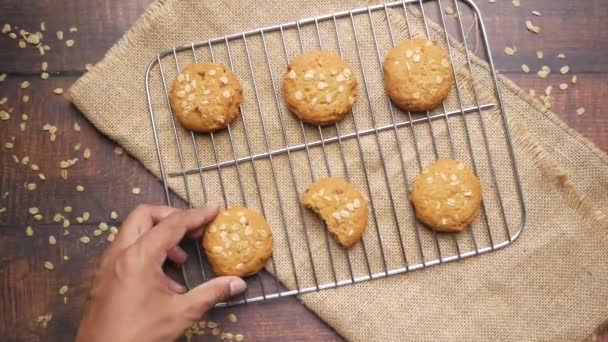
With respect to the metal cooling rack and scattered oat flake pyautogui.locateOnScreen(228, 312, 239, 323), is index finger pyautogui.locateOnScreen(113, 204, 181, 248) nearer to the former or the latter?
the metal cooling rack

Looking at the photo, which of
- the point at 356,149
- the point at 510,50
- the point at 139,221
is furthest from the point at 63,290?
the point at 510,50

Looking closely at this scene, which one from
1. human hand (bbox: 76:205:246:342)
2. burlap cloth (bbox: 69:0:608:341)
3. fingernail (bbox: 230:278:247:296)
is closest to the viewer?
human hand (bbox: 76:205:246:342)

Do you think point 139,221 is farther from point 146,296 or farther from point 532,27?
point 532,27

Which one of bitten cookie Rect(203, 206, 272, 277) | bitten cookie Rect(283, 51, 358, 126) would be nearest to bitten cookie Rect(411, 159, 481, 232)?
bitten cookie Rect(283, 51, 358, 126)

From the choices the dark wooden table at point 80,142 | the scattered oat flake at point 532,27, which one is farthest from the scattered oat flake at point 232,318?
the scattered oat flake at point 532,27

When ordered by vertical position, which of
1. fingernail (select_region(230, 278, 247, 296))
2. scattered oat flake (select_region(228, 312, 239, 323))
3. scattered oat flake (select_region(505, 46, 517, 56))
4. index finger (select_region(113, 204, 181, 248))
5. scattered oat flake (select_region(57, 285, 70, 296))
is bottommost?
scattered oat flake (select_region(228, 312, 239, 323))

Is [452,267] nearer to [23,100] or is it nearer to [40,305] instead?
[40,305]

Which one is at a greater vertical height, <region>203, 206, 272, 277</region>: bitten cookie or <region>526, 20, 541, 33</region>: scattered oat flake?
<region>526, 20, 541, 33</region>: scattered oat flake
